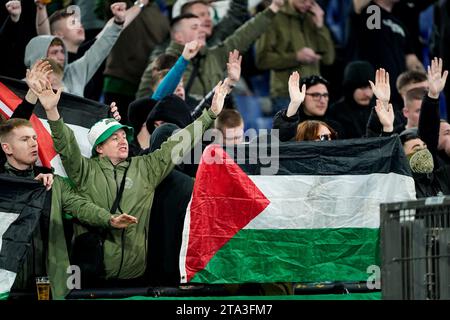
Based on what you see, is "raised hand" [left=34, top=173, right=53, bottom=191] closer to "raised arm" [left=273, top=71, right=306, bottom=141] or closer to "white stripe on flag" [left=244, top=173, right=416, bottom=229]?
"white stripe on flag" [left=244, top=173, right=416, bottom=229]

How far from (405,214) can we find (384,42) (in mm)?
7170

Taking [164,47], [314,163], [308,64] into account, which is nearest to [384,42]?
[308,64]

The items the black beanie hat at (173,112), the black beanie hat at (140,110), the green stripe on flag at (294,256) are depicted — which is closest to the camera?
the green stripe on flag at (294,256)

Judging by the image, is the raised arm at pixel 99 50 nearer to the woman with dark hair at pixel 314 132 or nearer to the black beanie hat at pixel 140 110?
the black beanie hat at pixel 140 110

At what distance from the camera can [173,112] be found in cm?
1070

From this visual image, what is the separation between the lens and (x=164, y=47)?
13.6m

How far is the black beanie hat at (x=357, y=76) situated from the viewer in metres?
13.1

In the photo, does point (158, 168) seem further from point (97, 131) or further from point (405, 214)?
point (405, 214)

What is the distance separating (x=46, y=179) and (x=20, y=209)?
282 millimetres

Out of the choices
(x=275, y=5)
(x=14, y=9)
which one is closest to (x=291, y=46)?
(x=275, y=5)

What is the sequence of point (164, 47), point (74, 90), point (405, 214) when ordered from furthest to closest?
point (164, 47) → point (74, 90) → point (405, 214)

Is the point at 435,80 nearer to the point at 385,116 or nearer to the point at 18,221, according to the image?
the point at 385,116

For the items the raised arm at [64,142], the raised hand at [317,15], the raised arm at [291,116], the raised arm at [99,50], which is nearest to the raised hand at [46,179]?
the raised arm at [64,142]

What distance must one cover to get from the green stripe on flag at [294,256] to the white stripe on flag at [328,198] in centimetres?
6
